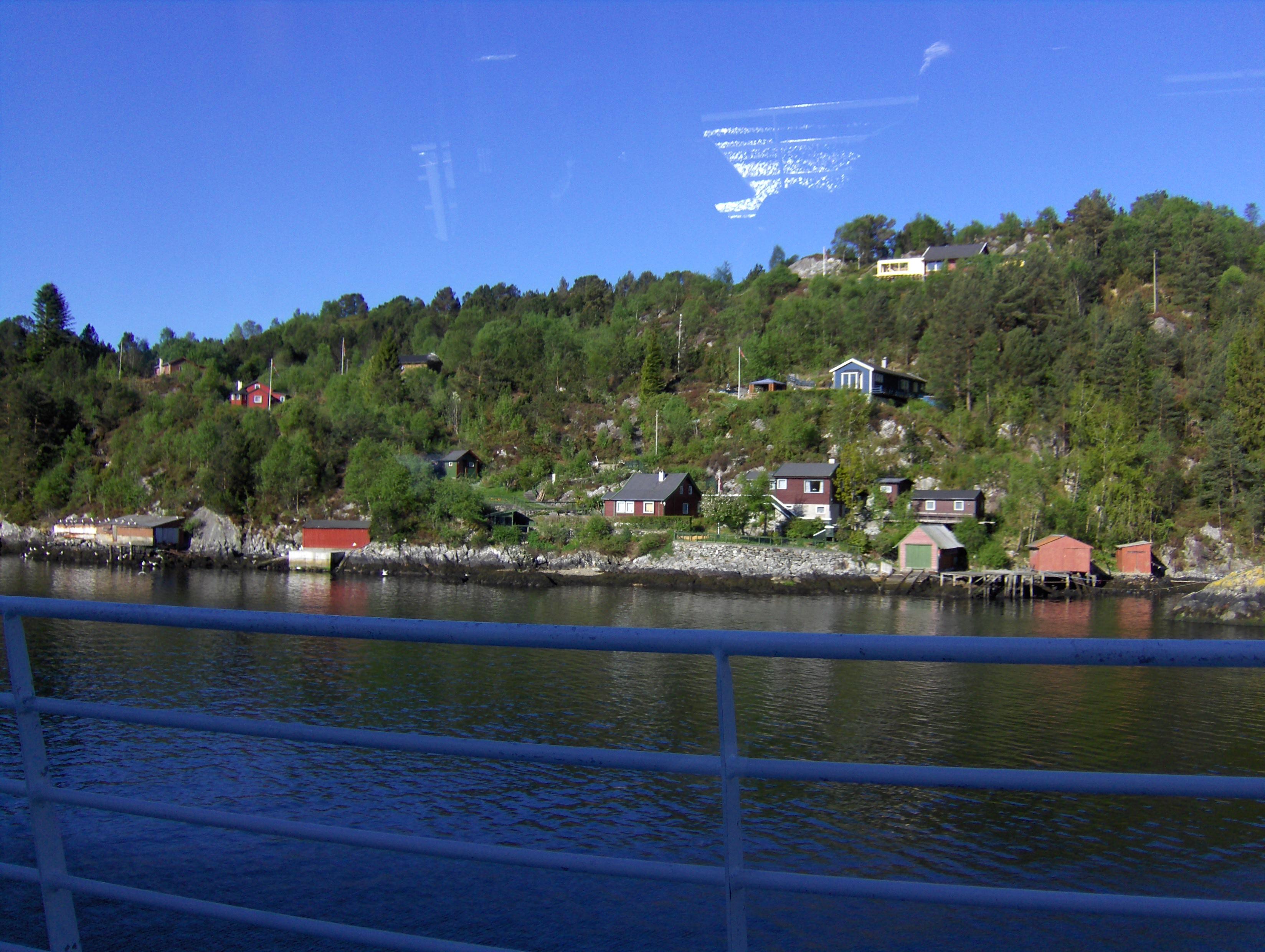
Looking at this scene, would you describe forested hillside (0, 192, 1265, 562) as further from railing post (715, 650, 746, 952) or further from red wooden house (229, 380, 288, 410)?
railing post (715, 650, 746, 952)

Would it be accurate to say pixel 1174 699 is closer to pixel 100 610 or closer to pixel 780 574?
pixel 100 610

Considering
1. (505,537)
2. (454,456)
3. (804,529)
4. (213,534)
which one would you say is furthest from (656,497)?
(213,534)

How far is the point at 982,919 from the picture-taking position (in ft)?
12.7

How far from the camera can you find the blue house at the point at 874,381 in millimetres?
51469

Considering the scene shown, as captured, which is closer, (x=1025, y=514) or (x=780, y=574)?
(x=780, y=574)

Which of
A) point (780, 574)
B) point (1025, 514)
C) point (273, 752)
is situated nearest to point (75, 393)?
point (780, 574)

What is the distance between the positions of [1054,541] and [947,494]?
5.48 m

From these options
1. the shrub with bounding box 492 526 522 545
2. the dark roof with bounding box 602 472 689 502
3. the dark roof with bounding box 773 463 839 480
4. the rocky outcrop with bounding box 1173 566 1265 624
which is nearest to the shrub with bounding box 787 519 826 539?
the dark roof with bounding box 773 463 839 480

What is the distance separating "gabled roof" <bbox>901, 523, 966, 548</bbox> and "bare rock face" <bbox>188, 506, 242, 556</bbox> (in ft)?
119

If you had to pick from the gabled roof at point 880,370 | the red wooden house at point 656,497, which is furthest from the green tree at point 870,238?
the red wooden house at point 656,497

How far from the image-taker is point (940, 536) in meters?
38.1

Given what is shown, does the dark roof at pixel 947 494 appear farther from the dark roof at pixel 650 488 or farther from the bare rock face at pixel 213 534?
the bare rock face at pixel 213 534

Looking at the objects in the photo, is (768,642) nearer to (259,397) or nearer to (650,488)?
(650,488)

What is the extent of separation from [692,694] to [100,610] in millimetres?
11186
